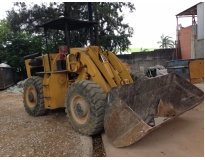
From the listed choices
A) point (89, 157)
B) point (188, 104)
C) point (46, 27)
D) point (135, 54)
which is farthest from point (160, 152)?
point (135, 54)

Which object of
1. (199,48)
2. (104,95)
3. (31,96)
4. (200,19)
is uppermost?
(200,19)

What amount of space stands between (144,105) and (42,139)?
6.69 feet

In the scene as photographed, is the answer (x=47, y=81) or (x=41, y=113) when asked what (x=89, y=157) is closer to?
(x=47, y=81)

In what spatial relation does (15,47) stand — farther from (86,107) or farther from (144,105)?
(144,105)

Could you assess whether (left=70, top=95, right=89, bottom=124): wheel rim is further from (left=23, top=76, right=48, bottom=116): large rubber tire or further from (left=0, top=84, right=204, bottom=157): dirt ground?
(left=23, top=76, right=48, bottom=116): large rubber tire

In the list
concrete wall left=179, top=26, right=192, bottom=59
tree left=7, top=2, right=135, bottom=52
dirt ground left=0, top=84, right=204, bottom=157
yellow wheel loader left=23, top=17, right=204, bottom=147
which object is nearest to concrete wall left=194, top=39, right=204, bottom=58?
concrete wall left=179, top=26, right=192, bottom=59

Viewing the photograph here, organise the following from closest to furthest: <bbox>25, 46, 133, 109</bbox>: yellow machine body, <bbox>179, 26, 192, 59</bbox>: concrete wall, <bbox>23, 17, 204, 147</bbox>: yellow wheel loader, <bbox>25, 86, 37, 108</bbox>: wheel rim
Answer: <bbox>23, 17, 204, 147</bbox>: yellow wheel loader < <bbox>25, 46, 133, 109</bbox>: yellow machine body < <bbox>25, 86, 37, 108</bbox>: wheel rim < <bbox>179, 26, 192, 59</bbox>: concrete wall

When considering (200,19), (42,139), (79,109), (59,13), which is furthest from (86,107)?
(200,19)

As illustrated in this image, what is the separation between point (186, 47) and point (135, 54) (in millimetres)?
4101

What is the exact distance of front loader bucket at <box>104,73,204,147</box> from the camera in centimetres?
301

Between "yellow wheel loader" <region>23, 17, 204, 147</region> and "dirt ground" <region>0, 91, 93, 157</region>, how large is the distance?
270mm

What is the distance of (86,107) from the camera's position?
3.75 metres

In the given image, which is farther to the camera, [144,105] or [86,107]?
[144,105]

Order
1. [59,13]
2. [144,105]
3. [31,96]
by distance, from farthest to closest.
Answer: [59,13]
[31,96]
[144,105]
